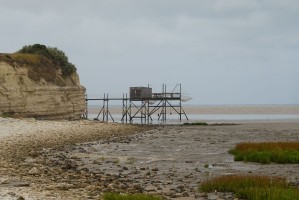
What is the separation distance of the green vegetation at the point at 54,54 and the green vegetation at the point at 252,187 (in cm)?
4837

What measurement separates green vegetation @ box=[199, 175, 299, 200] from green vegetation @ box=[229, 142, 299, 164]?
709 centimetres

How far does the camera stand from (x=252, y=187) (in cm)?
1237

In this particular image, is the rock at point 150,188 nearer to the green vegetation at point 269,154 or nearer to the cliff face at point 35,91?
the green vegetation at point 269,154

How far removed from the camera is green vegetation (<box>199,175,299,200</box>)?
11.1 meters

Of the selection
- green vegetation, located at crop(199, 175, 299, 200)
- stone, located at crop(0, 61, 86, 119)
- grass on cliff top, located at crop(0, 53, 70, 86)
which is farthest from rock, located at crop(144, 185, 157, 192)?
grass on cliff top, located at crop(0, 53, 70, 86)

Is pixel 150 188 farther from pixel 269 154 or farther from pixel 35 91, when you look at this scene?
pixel 35 91

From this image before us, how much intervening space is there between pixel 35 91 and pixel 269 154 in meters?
34.9

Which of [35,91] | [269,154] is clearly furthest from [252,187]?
[35,91]

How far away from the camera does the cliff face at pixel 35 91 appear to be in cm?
4809

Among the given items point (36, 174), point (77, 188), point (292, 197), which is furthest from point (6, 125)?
point (292, 197)

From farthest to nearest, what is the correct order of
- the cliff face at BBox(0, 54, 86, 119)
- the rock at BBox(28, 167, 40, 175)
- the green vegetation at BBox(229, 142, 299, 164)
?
the cliff face at BBox(0, 54, 86, 119), the green vegetation at BBox(229, 142, 299, 164), the rock at BBox(28, 167, 40, 175)

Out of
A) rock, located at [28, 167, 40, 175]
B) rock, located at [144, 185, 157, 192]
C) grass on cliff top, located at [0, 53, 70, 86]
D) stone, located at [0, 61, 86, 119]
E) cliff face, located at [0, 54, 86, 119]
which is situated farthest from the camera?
grass on cliff top, located at [0, 53, 70, 86]

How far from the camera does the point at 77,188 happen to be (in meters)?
12.7

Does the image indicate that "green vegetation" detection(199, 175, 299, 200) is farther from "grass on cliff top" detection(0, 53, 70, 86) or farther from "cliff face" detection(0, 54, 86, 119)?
"grass on cliff top" detection(0, 53, 70, 86)
